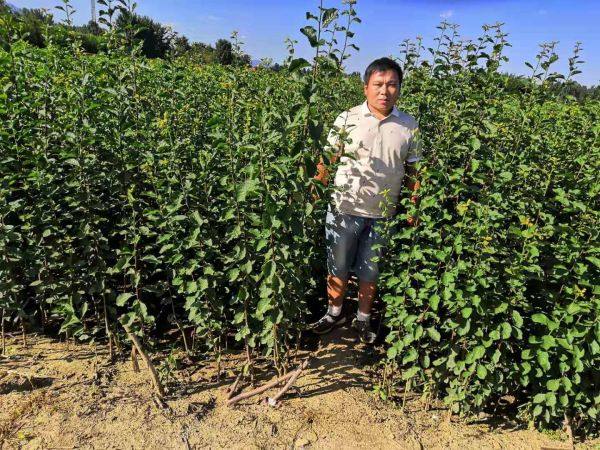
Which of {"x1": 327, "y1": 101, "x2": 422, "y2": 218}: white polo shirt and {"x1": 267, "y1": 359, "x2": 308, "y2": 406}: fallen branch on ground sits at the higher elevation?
{"x1": 327, "y1": 101, "x2": 422, "y2": 218}: white polo shirt

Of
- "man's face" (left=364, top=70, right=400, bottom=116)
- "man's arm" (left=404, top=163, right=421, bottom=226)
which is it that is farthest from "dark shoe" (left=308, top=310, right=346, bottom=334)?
"man's face" (left=364, top=70, right=400, bottom=116)

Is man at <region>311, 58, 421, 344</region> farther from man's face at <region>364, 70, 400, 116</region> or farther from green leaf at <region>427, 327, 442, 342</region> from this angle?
green leaf at <region>427, 327, 442, 342</region>

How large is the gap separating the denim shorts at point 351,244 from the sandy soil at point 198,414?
86cm

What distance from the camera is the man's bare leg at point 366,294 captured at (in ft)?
12.7

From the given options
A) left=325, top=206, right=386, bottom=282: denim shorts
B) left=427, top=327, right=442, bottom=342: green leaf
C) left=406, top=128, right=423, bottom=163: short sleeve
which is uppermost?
left=406, top=128, right=423, bottom=163: short sleeve

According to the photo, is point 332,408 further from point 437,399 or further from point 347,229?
point 347,229

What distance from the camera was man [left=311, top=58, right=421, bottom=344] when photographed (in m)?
3.36

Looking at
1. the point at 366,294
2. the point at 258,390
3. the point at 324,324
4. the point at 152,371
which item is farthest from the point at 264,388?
the point at 366,294

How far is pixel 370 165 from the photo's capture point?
11.4 feet

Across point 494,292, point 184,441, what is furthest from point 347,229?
point 184,441

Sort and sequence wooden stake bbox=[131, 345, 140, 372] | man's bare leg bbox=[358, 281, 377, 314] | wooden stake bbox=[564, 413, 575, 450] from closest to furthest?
wooden stake bbox=[564, 413, 575, 450] < wooden stake bbox=[131, 345, 140, 372] < man's bare leg bbox=[358, 281, 377, 314]

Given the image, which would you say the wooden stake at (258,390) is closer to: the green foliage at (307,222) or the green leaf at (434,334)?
the green foliage at (307,222)

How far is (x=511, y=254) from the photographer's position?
2.97 m

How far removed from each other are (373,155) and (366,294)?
1278 millimetres
